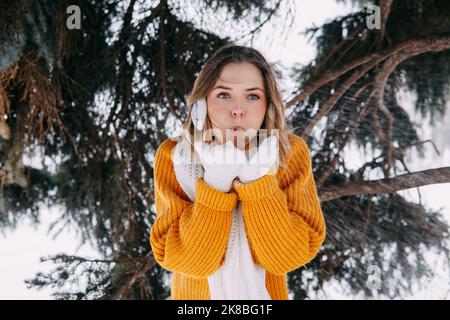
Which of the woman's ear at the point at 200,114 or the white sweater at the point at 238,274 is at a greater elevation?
the woman's ear at the point at 200,114

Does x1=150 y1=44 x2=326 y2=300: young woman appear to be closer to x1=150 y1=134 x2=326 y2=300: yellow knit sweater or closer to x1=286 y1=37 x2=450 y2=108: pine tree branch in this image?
x1=150 y1=134 x2=326 y2=300: yellow knit sweater

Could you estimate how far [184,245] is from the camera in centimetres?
132


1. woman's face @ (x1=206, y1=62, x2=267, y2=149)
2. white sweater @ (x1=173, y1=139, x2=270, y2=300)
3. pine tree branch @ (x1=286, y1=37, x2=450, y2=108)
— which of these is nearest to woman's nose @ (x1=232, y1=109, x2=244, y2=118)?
woman's face @ (x1=206, y1=62, x2=267, y2=149)

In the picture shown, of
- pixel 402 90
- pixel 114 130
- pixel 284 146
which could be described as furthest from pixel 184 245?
pixel 402 90

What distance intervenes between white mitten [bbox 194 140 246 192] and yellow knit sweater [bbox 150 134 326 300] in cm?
2

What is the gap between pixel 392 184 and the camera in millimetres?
1896

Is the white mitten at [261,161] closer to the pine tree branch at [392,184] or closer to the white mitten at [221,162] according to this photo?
the white mitten at [221,162]

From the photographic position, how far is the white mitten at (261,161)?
4.18ft

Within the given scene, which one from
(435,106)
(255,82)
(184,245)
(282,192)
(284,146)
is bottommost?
(184,245)

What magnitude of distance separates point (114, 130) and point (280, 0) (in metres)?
0.76

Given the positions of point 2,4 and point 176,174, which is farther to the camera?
point 2,4

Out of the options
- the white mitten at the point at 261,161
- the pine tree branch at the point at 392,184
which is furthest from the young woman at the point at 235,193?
the pine tree branch at the point at 392,184

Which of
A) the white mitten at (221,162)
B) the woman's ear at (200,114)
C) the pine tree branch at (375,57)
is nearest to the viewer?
the white mitten at (221,162)
